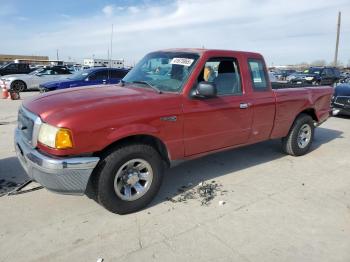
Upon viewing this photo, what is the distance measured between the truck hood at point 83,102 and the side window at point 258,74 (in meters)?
1.72

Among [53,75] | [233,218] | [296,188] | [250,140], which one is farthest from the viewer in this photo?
[53,75]

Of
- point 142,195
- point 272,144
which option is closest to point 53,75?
point 272,144

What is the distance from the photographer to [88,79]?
12.7m

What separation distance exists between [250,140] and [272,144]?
214cm

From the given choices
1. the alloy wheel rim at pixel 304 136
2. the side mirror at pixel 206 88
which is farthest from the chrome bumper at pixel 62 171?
the alloy wheel rim at pixel 304 136

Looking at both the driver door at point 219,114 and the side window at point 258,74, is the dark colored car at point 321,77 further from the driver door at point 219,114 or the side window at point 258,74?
the driver door at point 219,114

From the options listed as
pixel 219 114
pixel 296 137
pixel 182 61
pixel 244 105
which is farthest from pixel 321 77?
pixel 182 61

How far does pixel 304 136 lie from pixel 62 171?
4.71 meters

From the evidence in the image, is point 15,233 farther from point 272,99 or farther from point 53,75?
point 53,75

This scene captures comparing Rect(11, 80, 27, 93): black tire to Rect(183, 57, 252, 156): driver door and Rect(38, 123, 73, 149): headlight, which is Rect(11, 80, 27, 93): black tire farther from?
Rect(38, 123, 73, 149): headlight

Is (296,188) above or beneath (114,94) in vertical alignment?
beneath

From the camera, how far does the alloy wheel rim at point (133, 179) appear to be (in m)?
3.70

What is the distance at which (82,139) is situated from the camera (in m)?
3.30

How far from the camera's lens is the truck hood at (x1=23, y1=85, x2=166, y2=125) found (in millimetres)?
3406
